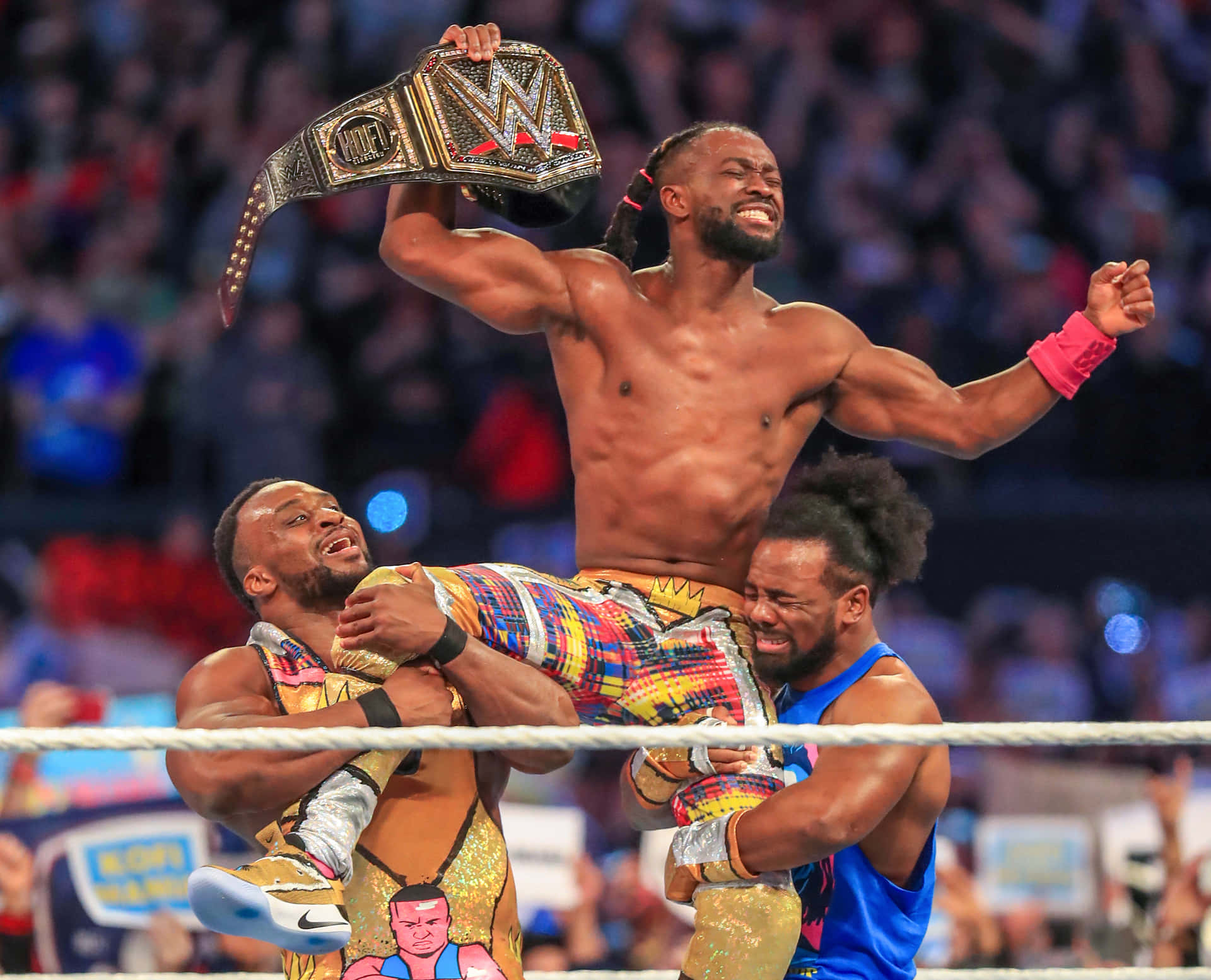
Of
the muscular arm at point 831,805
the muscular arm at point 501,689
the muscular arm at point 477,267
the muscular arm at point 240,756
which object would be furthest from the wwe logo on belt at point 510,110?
the muscular arm at point 831,805

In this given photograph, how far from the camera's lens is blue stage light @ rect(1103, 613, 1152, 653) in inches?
204

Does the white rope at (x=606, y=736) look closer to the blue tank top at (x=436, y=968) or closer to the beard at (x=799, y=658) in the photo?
the beard at (x=799, y=658)

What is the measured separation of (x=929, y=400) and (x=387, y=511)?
9.40ft

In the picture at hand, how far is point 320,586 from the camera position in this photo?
9.05 ft

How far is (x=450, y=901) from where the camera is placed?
255 cm

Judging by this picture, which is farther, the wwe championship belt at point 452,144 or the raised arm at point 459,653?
the wwe championship belt at point 452,144

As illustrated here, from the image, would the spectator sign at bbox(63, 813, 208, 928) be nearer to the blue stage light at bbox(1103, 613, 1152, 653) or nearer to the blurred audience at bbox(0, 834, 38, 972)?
the blurred audience at bbox(0, 834, 38, 972)

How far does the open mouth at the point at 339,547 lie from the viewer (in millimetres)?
2777

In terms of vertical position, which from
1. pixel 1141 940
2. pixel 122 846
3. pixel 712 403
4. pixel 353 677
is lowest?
pixel 1141 940

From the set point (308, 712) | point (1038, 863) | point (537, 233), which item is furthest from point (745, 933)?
point (537, 233)

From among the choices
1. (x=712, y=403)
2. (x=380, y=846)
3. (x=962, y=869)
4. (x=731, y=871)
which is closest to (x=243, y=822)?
(x=380, y=846)

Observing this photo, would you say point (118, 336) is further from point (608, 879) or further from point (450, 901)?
point (450, 901)

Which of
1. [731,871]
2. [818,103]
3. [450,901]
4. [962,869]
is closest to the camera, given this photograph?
[731,871]

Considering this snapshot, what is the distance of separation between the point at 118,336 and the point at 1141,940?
3961 millimetres
